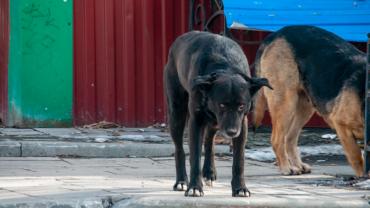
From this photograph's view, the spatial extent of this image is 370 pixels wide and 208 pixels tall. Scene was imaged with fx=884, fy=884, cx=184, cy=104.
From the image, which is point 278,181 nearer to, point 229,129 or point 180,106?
point 180,106

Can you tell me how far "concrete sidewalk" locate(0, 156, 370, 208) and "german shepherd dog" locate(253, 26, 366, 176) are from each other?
0.34 m

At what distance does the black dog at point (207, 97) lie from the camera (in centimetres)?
617

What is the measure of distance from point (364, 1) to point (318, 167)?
2.54 meters

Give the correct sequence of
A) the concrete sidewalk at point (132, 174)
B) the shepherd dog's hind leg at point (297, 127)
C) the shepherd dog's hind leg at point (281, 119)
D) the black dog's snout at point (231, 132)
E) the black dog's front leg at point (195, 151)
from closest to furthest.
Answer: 1. the black dog's snout at point (231, 132)
2. the concrete sidewalk at point (132, 174)
3. the black dog's front leg at point (195, 151)
4. the shepherd dog's hind leg at point (281, 119)
5. the shepherd dog's hind leg at point (297, 127)

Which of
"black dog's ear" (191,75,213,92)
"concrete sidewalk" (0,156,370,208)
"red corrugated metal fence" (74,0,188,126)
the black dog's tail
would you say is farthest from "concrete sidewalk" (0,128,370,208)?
"black dog's ear" (191,75,213,92)

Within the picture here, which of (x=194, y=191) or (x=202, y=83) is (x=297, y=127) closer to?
(x=194, y=191)

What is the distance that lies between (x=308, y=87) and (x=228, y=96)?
2858 millimetres

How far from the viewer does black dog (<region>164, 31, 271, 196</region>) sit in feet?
20.2

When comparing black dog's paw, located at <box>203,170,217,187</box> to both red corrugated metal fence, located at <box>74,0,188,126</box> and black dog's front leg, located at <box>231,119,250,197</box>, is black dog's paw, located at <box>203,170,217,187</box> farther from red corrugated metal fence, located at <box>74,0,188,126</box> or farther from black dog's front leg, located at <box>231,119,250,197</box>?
red corrugated metal fence, located at <box>74,0,188,126</box>

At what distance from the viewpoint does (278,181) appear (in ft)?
26.1

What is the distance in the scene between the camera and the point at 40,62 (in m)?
11.7

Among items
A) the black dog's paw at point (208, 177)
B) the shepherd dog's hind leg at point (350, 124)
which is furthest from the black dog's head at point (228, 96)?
the shepherd dog's hind leg at point (350, 124)

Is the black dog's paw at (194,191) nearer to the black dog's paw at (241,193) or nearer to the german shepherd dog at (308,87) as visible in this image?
the black dog's paw at (241,193)

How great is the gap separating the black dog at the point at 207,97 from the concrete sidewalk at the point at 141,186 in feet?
0.73
